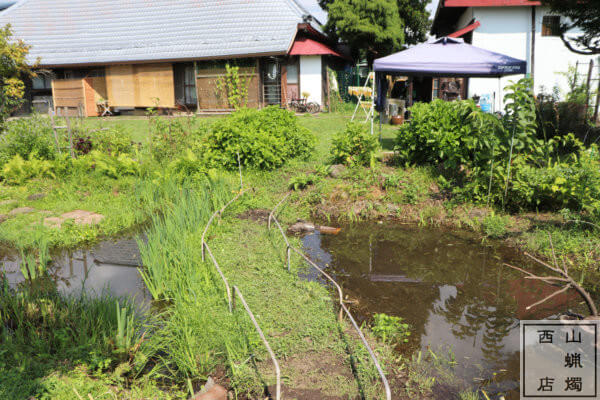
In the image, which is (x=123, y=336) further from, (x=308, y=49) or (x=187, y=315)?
(x=308, y=49)

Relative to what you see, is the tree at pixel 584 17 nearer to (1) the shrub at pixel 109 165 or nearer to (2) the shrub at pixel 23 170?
(1) the shrub at pixel 109 165

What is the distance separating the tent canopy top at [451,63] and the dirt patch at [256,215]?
416 cm

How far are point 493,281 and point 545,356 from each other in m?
1.47

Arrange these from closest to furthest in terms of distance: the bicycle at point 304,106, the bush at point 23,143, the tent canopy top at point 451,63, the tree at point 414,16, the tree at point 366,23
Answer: the bush at point 23,143
the tent canopy top at point 451,63
the bicycle at point 304,106
the tree at point 366,23
the tree at point 414,16

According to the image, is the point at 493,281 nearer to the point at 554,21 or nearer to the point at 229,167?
the point at 229,167

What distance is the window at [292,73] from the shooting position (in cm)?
1855

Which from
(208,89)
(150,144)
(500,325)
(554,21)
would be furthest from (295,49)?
(500,325)

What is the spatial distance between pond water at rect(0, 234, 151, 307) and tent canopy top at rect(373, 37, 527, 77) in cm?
611

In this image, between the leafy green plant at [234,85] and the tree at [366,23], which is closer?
the leafy green plant at [234,85]

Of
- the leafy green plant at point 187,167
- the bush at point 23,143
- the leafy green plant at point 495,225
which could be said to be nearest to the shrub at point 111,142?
the bush at point 23,143

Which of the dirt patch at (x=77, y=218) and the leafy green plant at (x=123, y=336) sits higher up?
the dirt patch at (x=77, y=218)

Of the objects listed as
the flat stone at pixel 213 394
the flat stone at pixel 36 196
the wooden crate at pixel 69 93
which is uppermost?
the wooden crate at pixel 69 93

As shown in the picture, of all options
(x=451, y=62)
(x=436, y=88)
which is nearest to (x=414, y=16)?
(x=436, y=88)

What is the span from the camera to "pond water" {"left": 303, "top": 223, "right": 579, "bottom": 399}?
3.41m
